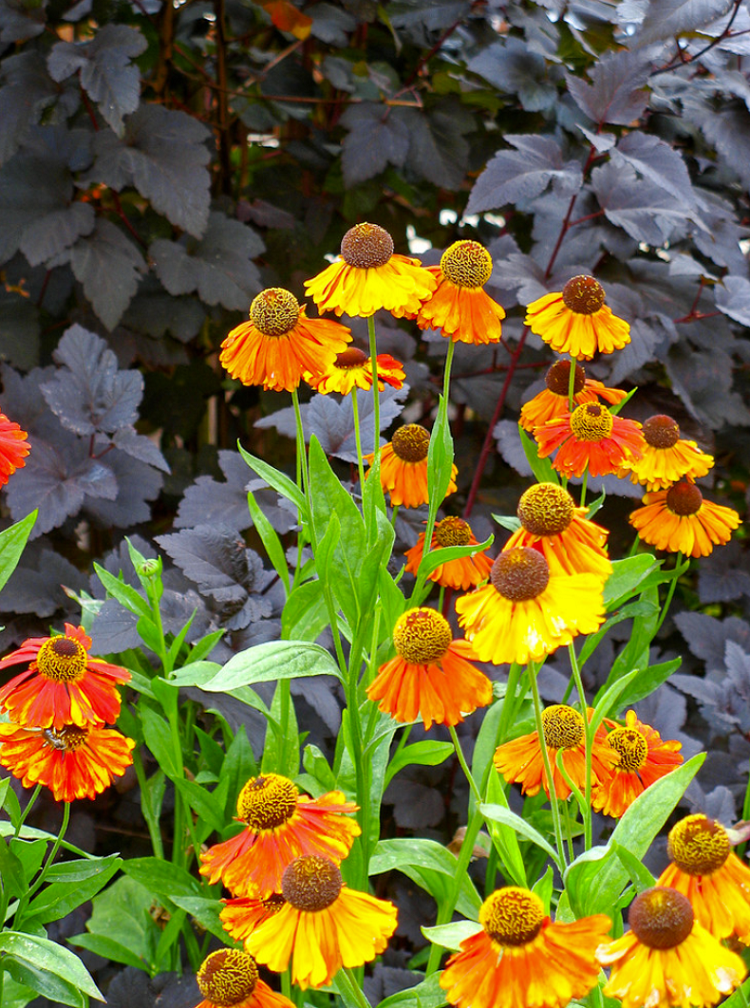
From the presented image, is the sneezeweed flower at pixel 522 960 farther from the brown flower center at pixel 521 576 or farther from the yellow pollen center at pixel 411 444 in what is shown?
the yellow pollen center at pixel 411 444

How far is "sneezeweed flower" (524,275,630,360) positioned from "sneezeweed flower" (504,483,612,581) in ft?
0.54

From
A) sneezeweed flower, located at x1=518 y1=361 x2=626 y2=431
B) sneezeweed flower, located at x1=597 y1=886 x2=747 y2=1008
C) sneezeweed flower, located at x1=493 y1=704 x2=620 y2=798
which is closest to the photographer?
sneezeweed flower, located at x1=597 y1=886 x2=747 y2=1008

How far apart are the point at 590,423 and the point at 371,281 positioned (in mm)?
160

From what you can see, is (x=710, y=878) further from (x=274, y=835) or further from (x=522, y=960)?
(x=274, y=835)

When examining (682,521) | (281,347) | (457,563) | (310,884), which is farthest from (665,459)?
(310,884)

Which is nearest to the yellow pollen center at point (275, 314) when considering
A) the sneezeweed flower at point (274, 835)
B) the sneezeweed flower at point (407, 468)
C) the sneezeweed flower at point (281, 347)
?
the sneezeweed flower at point (281, 347)

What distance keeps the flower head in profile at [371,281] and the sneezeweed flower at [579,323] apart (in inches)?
3.4

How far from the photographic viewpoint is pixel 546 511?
43 centimetres

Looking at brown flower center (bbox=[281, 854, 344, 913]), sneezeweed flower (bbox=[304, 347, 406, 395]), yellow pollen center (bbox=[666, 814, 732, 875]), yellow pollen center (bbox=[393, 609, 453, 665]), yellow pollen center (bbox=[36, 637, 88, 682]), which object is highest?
yellow pollen center (bbox=[666, 814, 732, 875])

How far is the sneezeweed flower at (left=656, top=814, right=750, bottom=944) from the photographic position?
1.19 feet

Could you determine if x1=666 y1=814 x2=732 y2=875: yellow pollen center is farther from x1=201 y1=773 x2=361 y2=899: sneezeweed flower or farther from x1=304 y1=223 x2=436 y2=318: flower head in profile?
Answer: x1=304 y1=223 x2=436 y2=318: flower head in profile

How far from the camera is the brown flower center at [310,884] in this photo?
0.40 metres

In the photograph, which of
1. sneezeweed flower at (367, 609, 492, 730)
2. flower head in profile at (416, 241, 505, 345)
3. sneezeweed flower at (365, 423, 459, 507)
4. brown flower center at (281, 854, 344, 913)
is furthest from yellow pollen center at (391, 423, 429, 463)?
brown flower center at (281, 854, 344, 913)

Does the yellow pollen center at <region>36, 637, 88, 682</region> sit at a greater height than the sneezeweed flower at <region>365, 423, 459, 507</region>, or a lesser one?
lesser
